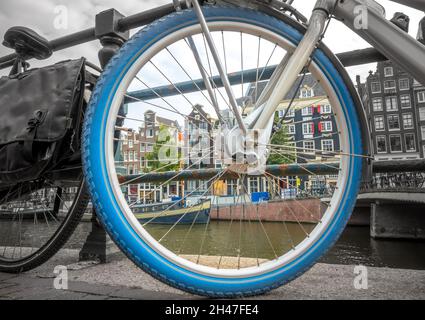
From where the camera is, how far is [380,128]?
90.8 feet

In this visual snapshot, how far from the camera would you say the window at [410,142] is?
26.5 m

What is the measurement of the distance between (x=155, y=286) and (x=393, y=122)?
30.3 meters

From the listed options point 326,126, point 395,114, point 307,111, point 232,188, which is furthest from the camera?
point 395,114

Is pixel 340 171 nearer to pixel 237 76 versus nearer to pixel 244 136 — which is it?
pixel 244 136

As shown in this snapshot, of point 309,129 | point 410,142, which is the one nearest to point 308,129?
point 309,129

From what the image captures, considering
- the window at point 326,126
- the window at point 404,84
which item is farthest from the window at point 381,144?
the window at point 326,126

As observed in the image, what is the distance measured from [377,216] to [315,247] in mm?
17081

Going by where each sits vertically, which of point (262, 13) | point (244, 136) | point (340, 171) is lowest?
point (340, 171)

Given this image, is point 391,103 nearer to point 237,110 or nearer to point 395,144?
point 395,144

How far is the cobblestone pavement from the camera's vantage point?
114 cm

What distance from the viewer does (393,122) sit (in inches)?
1077

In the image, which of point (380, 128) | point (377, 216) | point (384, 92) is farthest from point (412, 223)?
point (384, 92)
